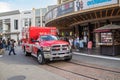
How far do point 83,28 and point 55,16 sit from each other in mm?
4586

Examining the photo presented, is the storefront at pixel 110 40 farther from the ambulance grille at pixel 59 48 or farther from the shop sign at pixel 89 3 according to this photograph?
the ambulance grille at pixel 59 48

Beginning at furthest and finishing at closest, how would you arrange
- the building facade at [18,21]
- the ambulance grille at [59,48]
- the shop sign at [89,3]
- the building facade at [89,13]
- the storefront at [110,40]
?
the building facade at [18,21], the building facade at [89,13], the storefront at [110,40], the shop sign at [89,3], the ambulance grille at [59,48]

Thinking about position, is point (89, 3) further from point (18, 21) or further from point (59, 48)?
point (18, 21)

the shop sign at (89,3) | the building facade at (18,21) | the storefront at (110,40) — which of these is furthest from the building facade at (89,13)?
the building facade at (18,21)

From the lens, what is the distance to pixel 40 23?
50438 millimetres

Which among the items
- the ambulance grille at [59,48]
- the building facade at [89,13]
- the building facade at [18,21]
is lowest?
the ambulance grille at [59,48]

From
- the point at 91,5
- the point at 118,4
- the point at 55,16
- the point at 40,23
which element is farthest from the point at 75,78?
the point at 40,23

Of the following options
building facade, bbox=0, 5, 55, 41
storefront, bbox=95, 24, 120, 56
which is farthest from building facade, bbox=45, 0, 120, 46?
building facade, bbox=0, 5, 55, 41

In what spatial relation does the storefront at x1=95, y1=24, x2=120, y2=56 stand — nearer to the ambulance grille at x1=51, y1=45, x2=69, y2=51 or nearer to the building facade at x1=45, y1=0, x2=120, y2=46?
the building facade at x1=45, y1=0, x2=120, y2=46

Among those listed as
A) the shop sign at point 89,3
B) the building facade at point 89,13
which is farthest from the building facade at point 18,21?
the shop sign at point 89,3

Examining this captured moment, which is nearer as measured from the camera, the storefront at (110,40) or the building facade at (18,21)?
the storefront at (110,40)

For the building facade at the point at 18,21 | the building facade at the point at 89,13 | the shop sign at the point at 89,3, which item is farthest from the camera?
the building facade at the point at 18,21

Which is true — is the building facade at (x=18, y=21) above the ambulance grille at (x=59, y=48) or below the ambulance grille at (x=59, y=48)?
above

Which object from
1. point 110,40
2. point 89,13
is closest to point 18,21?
point 89,13
